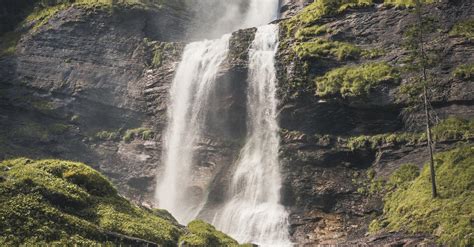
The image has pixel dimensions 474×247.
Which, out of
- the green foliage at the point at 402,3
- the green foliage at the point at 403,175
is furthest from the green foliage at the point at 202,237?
the green foliage at the point at 402,3

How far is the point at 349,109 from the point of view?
36.4 meters

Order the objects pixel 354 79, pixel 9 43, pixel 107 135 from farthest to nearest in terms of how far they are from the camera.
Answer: pixel 9 43
pixel 107 135
pixel 354 79

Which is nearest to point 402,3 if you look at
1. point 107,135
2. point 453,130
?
point 453,130

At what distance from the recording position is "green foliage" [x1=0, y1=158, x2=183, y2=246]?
15906 millimetres

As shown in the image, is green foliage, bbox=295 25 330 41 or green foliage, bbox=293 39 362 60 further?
green foliage, bbox=295 25 330 41

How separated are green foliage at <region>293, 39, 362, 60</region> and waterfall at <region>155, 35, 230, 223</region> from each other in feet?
23.8

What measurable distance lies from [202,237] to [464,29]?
2374 cm

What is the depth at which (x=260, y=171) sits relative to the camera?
1499 inches

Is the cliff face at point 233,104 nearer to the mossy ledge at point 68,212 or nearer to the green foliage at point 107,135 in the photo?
the green foliage at point 107,135

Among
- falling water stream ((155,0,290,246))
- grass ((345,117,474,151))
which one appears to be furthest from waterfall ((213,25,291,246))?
grass ((345,117,474,151))

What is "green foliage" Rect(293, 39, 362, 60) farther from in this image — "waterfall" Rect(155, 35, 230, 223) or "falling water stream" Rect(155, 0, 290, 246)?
"waterfall" Rect(155, 35, 230, 223)

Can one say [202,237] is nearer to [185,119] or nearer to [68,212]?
[68,212]

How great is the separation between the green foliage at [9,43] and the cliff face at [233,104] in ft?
3.50

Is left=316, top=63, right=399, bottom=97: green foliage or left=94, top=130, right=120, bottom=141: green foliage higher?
left=316, top=63, right=399, bottom=97: green foliage
